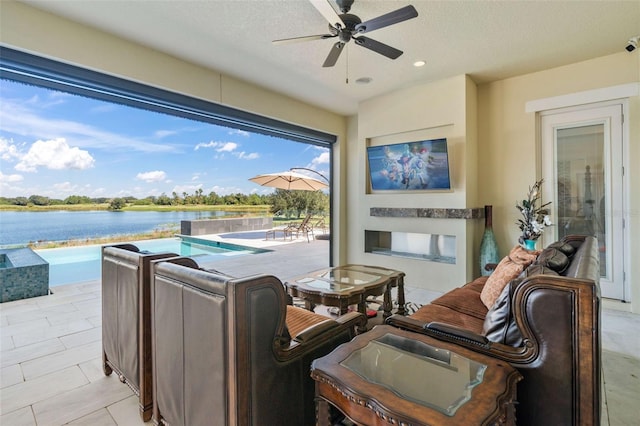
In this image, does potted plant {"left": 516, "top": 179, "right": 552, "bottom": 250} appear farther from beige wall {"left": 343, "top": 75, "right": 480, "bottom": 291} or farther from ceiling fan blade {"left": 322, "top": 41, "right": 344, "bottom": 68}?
ceiling fan blade {"left": 322, "top": 41, "right": 344, "bottom": 68}

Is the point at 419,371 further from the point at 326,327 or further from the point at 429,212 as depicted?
the point at 429,212

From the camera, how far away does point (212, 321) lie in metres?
1.24

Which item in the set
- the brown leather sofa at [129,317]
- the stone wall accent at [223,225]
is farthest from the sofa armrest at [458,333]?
the stone wall accent at [223,225]

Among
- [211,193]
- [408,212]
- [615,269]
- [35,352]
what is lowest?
[35,352]

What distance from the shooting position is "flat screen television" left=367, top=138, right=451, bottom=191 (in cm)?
425

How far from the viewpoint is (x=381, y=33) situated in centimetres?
307

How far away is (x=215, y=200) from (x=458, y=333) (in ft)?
15.9

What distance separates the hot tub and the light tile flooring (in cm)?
17

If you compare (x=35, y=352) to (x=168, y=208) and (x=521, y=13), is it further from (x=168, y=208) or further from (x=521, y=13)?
(x=521, y=13)

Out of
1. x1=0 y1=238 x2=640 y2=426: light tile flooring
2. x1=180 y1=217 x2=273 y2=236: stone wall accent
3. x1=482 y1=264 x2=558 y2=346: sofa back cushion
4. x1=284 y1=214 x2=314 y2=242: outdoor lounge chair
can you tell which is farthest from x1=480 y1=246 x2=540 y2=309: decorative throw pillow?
x1=284 y1=214 x2=314 y2=242: outdoor lounge chair

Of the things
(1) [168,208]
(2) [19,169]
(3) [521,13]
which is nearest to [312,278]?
(1) [168,208]

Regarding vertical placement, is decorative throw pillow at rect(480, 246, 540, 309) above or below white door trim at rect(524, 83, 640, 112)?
below

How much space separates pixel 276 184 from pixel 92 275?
3.52 metres

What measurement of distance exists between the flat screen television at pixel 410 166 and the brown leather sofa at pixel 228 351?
11.0 feet
